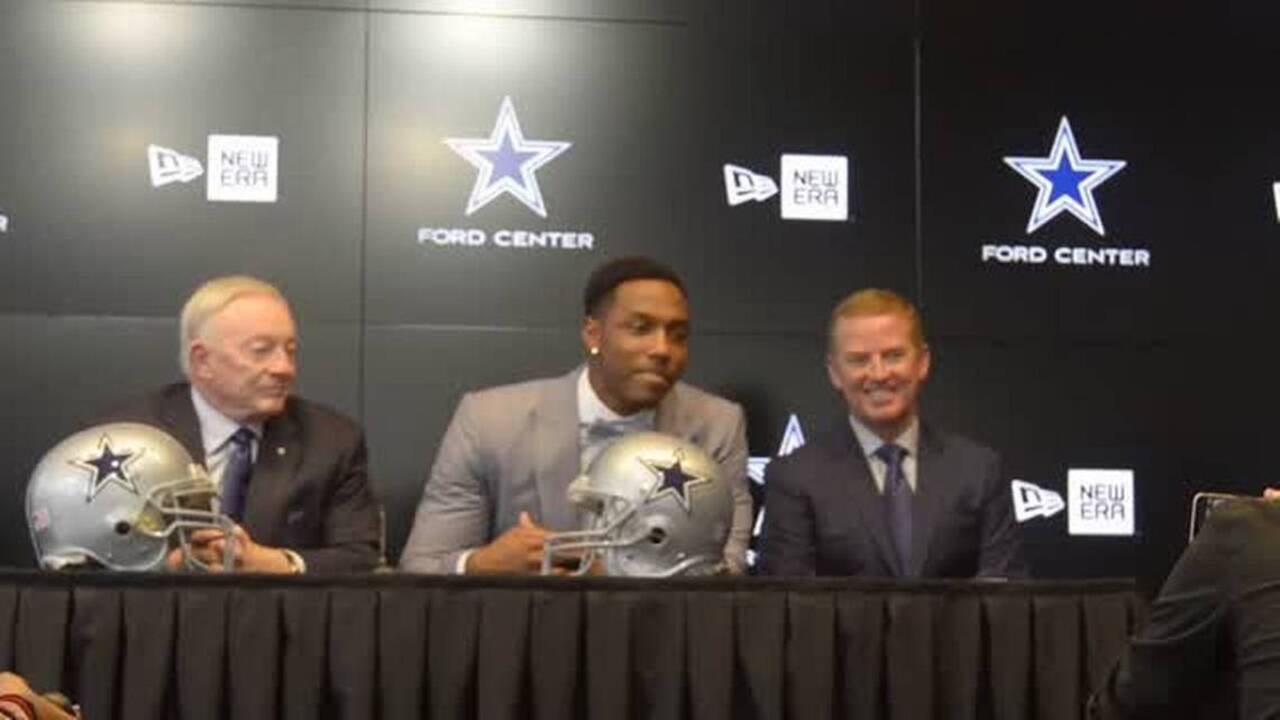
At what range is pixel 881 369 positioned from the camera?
4.24 metres

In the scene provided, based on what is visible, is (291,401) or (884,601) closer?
(884,601)

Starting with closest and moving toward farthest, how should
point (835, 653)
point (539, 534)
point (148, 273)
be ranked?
point (835, 653) → point (539, 534) → point (148, 273)

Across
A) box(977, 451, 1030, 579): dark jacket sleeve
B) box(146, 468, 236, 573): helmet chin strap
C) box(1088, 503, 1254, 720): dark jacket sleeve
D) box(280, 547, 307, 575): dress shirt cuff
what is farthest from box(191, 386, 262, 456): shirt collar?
box(1088, 503, 1254, 720): dark jacket sleeve

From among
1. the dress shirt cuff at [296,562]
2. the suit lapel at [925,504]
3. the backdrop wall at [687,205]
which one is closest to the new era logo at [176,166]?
the backdrop wall at [687,205]

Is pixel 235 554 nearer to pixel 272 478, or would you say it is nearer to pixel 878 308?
pixel 272 478

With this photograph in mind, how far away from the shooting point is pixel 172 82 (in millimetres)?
5246

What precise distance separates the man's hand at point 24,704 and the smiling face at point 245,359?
1.78m

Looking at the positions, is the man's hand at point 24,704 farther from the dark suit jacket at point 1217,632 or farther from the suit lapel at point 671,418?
the suit lapel at point 671,418

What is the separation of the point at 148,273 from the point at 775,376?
161 centimetres

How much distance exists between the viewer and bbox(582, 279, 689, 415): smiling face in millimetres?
4344

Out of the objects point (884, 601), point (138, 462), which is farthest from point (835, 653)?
point (138, 462)

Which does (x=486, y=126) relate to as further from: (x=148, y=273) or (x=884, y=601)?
(x=884, y=601)

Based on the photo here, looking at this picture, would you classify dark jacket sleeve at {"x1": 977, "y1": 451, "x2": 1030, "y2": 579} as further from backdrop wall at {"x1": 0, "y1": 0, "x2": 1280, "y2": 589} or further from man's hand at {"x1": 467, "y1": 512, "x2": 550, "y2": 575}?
backdrop wall at {"x1": 0, "y1": 0, "x2": 1280, "y2": 589}

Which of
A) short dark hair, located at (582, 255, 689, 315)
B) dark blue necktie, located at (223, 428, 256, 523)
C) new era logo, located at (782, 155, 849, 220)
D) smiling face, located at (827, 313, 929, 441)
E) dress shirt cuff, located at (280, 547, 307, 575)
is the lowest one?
dress shirt cuff, located at (280, 547, 307, 575)
